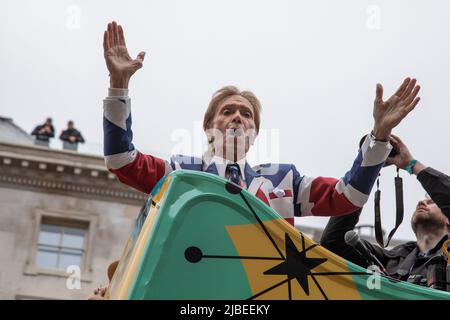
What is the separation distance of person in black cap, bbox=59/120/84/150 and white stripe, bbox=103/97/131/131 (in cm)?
2284

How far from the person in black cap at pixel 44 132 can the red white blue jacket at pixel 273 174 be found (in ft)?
75.1

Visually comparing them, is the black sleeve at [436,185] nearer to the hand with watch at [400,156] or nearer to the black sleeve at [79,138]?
the hand with watch at [400,156]

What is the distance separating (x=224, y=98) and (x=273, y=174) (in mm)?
665

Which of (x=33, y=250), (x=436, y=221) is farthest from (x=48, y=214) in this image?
(x=436, y=221)

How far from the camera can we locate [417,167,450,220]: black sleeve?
718 cm

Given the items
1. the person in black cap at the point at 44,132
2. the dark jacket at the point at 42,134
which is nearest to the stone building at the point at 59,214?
the person in black cap at the point at 44,132

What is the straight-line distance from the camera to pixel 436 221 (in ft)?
25.4

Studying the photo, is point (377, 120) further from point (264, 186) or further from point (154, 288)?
point (154, 288)

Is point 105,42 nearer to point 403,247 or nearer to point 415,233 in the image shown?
point 403,247

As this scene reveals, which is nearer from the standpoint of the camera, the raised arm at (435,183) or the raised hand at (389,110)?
the raised hand at (389,110)

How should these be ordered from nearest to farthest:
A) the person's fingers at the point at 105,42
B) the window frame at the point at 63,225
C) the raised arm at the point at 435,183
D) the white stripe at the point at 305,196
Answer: the person's fingers at the point at 105,42 < the white stripe at the point at 305,196 < the raised arm at the point at 435,183 < the window frame at the point at 63,225

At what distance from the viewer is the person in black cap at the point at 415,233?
267 inches

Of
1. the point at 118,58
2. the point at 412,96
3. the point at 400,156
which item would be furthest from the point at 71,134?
the point at 412,96

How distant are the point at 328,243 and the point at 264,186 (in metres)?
1.63
